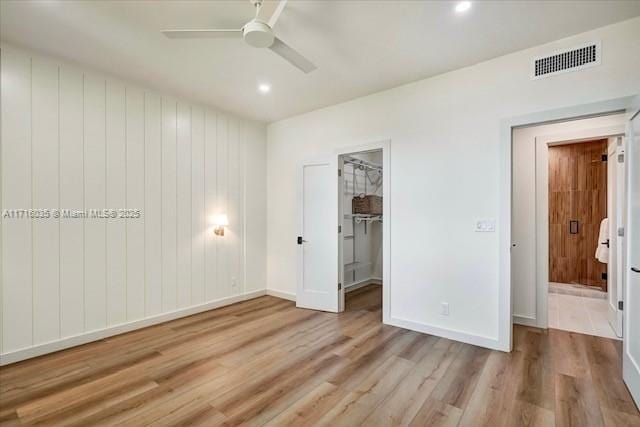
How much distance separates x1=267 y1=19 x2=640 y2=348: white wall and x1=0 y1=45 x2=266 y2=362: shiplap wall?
2.30 meters

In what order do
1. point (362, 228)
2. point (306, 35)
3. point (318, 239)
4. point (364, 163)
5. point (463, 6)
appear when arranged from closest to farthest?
point (463, 6)
point (306, 35)
point (318, 239)
point (364, 163)
point (362, 228)

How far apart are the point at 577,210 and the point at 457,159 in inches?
173

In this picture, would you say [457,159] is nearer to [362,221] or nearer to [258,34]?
[258,34]

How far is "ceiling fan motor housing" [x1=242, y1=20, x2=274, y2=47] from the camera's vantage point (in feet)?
6.81

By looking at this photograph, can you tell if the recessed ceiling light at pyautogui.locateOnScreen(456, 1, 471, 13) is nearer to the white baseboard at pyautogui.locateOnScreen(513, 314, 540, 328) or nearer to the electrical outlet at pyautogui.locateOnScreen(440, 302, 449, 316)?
the electrical outlet at pyautogui.locateOnScreen(440, 302, 449, 316)

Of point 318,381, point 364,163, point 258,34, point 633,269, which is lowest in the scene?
point 318,381

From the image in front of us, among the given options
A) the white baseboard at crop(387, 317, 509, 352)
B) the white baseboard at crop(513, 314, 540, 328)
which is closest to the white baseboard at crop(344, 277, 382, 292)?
the white baseboard at crop(387, 317, 509, 352)

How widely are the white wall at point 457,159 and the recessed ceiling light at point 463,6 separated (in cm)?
59

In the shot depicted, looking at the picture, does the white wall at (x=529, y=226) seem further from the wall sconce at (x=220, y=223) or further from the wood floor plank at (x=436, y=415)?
the wall sconce at (x=220, y=223)

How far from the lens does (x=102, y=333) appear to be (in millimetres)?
3346

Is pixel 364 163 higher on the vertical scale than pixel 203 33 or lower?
lower

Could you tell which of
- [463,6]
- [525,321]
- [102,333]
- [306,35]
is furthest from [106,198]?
[525,321]

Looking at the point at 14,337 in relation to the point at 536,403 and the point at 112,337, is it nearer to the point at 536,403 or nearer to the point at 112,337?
the point at 112,337

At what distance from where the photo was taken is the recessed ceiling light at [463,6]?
226cm
